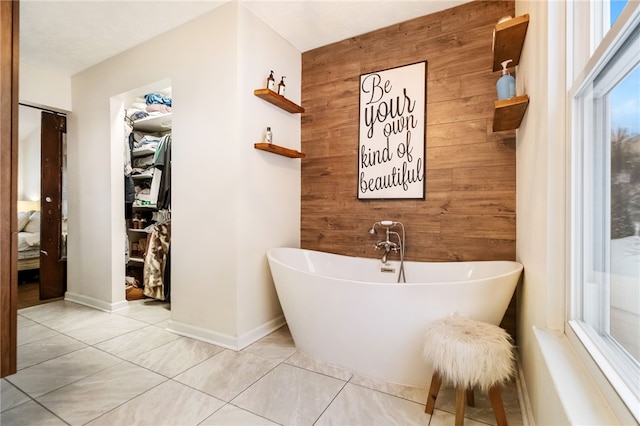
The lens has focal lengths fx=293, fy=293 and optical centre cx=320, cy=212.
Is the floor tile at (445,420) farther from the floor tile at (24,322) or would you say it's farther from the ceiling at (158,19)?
the floor tile at (24,322)

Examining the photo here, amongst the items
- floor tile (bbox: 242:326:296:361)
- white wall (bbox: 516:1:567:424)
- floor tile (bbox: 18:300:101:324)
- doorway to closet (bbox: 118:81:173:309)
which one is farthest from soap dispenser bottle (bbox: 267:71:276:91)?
floor tile (bbox: 18:300:101:324)

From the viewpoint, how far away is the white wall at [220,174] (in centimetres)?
220

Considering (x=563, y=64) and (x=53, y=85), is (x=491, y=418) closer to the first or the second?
(x=563, y=64)

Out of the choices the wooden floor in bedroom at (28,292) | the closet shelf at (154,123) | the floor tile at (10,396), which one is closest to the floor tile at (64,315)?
the wooden floor in bedroom at (28,292)

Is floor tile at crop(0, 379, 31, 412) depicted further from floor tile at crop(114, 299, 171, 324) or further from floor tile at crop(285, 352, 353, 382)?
floor tile at crop(285, 352, 353, 382)

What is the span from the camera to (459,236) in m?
2.25

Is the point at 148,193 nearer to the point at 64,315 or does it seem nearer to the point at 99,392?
the point at 64,315

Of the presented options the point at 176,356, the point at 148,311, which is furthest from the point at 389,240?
the point at 148,311

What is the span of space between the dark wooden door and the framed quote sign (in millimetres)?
3400

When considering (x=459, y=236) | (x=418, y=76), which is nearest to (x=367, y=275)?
(x=459, y=236)

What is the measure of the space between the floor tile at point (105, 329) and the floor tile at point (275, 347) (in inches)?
44.9

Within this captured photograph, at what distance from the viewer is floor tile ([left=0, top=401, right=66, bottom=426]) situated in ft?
4.60

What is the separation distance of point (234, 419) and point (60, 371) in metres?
1.30

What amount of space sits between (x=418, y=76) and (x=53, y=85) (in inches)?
148
